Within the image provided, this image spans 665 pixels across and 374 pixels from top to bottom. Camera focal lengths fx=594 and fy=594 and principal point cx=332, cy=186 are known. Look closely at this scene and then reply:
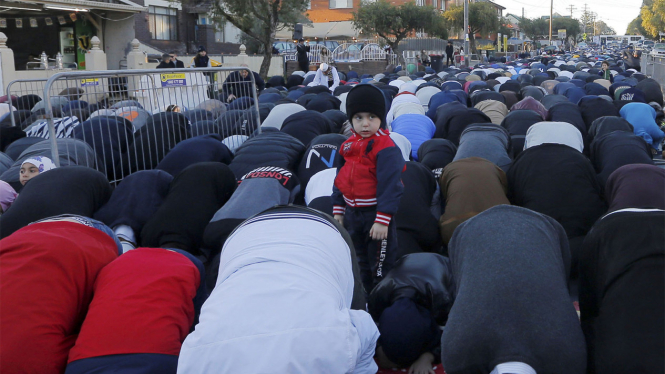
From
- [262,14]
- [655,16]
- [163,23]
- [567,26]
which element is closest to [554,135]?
[262,14]

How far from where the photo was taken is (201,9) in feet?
113

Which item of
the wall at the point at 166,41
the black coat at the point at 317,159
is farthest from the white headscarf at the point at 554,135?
the wall at the point at 166,41

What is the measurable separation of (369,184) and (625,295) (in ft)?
6.09

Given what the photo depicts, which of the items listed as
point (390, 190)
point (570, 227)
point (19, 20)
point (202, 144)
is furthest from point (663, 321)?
point (19, 20)

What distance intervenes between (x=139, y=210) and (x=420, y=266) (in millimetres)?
2566

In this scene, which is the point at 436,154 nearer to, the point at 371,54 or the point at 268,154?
the point at 268,154

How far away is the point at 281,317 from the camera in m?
2.37

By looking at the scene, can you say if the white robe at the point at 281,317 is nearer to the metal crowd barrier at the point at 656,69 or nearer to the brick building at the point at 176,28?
the metal crowd barrier at the point at 656,69

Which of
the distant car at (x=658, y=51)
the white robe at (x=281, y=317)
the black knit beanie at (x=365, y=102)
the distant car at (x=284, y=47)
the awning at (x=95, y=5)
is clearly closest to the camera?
the white robe at (x=281, y=317)

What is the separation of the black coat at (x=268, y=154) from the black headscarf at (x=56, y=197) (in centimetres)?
150

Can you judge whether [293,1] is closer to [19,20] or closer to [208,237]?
[19,20]

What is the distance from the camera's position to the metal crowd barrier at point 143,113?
6520 mm

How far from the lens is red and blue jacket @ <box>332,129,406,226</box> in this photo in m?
3.86

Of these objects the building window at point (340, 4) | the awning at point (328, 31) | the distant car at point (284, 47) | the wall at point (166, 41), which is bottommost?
the distant car at point (284, 47)
